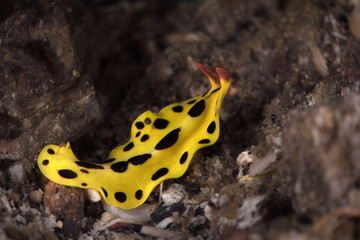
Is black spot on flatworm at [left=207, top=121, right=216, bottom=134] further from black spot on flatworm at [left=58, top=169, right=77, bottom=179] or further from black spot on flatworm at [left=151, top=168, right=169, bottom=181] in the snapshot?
black spot on flatworm at [left=58, top=169, right=77, bottom=179]

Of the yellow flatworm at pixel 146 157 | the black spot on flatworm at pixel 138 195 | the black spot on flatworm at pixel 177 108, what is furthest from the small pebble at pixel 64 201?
the black spot on flatworm at pixel 177 108

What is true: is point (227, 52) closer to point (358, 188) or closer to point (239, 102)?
point (239, 102)

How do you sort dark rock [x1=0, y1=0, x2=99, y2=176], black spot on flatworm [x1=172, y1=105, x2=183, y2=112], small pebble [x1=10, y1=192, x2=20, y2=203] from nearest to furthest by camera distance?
1. small pebble [x1=10, y1=192, x2=20, y2=203]
2. dark rock [x1=0, y1=0, x2=99, y2=176]
3. black spot on flatworm [x1=172, y1=105, x2=183, y2=112]

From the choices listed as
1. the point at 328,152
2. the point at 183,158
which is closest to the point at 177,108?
the point at 183,158

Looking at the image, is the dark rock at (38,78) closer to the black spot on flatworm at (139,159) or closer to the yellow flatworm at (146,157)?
the yellow flatworm at (146,157)

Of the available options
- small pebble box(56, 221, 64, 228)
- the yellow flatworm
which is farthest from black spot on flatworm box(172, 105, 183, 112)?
small pebble box(56, 221, 64, 228)

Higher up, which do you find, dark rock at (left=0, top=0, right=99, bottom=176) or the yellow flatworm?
dark rock at (left=0, top=0, right=99, bottom=176)

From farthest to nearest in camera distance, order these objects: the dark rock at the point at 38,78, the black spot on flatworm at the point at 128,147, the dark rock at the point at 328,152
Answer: the black spot on flatworm at the point at 128,147 < the dark rock at the point at 38,78 < the dark rock at the point at 328,152

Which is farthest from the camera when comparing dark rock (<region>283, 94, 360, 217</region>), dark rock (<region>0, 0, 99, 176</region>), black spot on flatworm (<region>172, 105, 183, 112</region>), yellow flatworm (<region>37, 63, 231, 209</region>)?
black spot on flatworm (<region>172, 105, 183, 112</region>)
